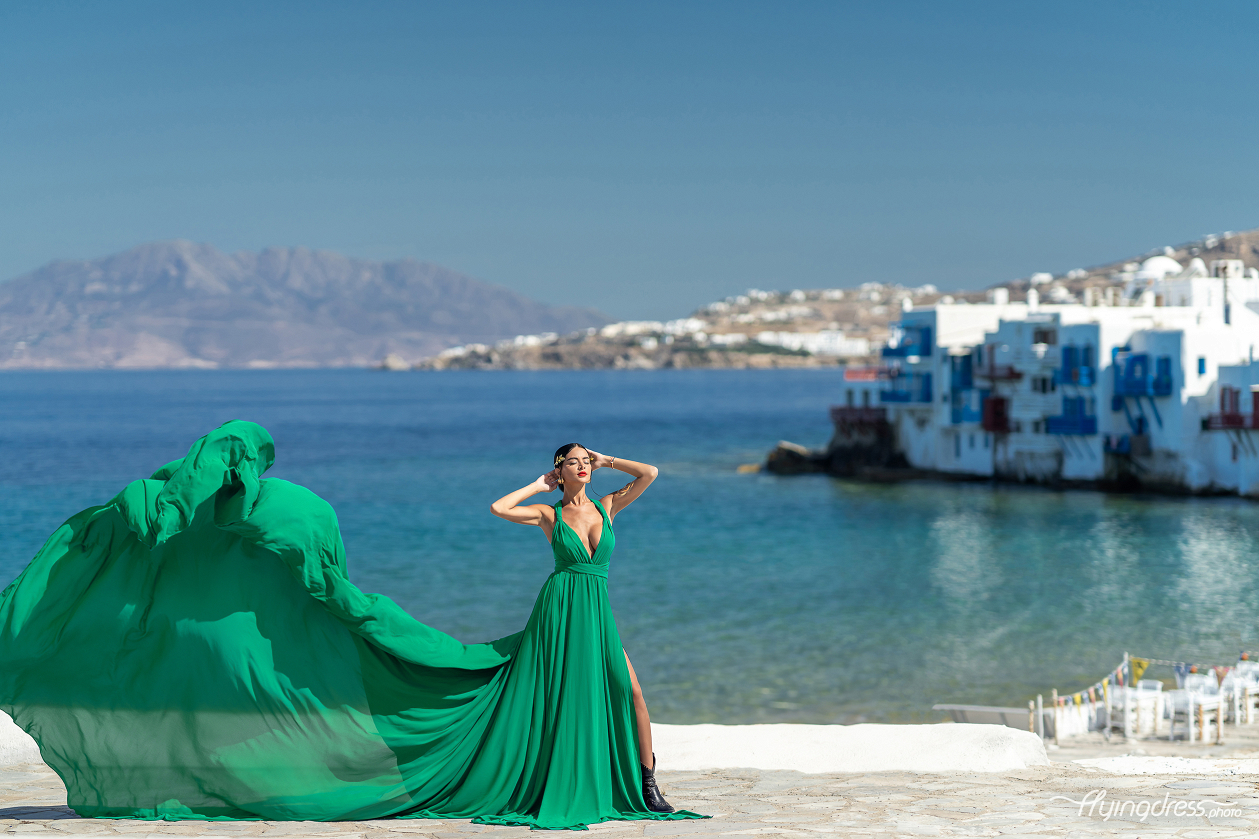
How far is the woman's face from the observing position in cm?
608

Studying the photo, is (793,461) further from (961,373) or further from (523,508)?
(523,508)

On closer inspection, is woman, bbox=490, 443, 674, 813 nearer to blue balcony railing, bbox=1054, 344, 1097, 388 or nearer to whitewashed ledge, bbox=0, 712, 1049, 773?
whitewashed ledge, bbox=0, 712, 1049, 773

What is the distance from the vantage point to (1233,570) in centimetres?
3195

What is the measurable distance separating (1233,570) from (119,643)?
31942mm

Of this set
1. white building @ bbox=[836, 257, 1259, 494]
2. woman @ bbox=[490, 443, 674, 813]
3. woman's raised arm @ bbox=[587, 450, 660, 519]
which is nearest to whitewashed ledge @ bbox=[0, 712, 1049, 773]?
woman @ bbox=[490, 443, 674, 813]

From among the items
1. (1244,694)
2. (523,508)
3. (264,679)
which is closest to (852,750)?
(523,508)

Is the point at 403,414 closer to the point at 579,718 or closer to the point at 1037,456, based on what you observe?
the point at 1037,456

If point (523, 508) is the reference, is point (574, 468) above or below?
above

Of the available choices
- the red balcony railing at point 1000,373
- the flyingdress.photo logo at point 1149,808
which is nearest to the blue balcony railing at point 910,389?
the red balcony railing at point 1000,373

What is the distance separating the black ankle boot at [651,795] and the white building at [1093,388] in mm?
46692

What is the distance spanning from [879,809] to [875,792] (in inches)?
24.0

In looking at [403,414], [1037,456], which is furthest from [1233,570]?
[403,414]

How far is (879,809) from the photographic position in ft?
20.2

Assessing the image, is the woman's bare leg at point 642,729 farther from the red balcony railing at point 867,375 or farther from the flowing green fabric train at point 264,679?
the red balcony railing at point 867,375
